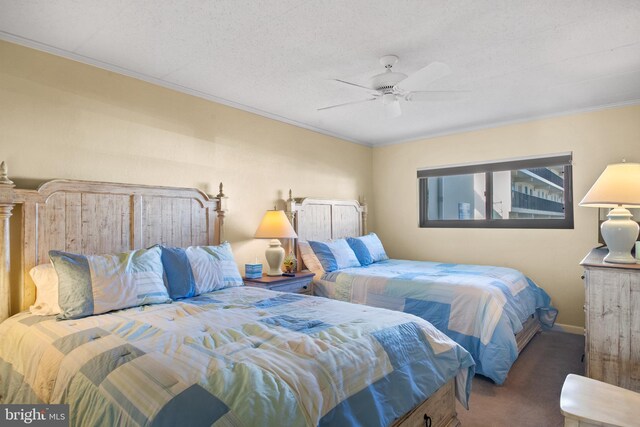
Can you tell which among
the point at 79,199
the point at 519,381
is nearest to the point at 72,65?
the point at 79,199

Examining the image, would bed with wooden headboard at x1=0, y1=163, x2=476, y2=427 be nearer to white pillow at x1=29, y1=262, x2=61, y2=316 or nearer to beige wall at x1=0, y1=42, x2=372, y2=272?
white pillow at x1=29, y1=262, x2=61, y2=316

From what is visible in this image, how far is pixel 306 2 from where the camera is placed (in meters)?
1.88

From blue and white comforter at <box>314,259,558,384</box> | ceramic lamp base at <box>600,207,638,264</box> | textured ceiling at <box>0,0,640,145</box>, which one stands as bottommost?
blue and white comforter at <box>314,259,558,384</box>

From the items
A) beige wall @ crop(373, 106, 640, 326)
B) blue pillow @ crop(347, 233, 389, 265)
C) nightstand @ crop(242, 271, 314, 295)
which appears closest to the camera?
nightstand @ crop(242, 271, 314, 295)

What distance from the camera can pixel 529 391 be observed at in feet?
8.29

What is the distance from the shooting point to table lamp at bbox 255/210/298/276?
3.39m

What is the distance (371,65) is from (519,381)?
101 inches

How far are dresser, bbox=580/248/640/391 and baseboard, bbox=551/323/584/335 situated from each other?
5.80ft

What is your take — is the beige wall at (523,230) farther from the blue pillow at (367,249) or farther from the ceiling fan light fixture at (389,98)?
the ceiling fan light fixture at (389,98)

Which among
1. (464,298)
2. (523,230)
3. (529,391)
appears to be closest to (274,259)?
(464,298)

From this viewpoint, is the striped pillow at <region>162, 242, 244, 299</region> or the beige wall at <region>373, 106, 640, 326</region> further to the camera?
the beige wall at <region>373, 106, 640, 326</region>

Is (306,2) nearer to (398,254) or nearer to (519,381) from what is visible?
(519,381)

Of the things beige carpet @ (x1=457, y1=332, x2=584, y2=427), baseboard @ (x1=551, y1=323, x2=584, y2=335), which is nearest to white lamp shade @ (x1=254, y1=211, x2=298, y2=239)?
beige carpet @ (x1=457, y1=332, x2=584, y2=427)

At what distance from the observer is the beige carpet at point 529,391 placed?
7.20ft
